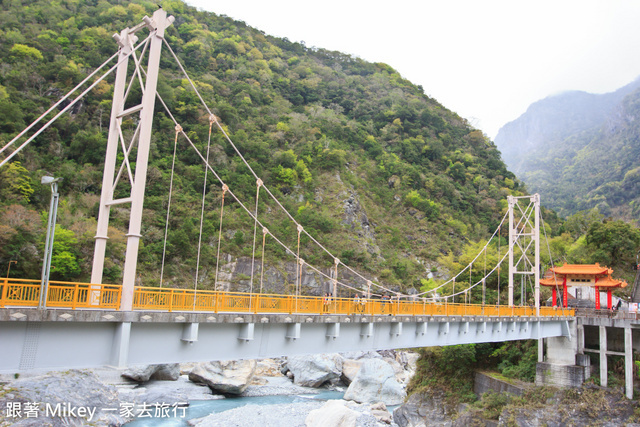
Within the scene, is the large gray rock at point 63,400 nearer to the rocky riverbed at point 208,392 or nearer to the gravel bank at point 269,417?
the rocky riverbed at point 208,392

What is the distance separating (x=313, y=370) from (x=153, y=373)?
11.8m

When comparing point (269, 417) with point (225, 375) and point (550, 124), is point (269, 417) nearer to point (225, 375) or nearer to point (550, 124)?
point (225, 375)

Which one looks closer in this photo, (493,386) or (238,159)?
(493,386)

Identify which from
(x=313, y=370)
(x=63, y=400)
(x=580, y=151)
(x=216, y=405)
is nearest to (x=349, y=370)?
(x=313, y=370)

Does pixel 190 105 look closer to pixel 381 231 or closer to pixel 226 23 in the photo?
pixel 381 231

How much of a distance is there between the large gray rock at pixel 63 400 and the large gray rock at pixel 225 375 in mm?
7017

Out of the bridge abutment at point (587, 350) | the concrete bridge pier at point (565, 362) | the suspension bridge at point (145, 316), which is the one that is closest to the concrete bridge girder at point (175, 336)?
the suspension bridge at point (145, 316)

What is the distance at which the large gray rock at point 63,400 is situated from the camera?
65.8 ft

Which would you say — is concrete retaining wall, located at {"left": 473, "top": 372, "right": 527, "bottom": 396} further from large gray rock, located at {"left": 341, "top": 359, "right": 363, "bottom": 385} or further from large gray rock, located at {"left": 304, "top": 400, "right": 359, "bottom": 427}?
large gray rock, located at {"left": 341, "top": 359, "right": 363, "bottom": 385}

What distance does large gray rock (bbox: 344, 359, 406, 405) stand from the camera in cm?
3198

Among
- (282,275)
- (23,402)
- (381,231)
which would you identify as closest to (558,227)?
(381,231)

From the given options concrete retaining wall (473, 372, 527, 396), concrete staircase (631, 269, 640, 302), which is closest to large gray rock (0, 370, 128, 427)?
concrete retaining wall (473, 372, 527, 396)

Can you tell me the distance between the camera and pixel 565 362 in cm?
2767

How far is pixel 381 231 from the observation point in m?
58.9
